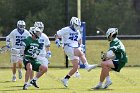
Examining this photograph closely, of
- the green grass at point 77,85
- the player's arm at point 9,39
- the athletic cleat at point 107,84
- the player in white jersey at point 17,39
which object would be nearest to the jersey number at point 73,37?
the green grass at point 77,85

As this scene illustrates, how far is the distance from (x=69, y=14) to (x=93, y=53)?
2.46m

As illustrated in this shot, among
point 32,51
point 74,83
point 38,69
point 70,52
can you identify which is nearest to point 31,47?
point 32,51

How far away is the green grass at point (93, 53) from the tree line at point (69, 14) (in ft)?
5.51

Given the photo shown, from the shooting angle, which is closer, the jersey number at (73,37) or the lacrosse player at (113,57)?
the lacrosse player at (113,57)

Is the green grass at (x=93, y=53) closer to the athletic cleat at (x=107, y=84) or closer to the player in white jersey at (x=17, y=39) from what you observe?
the player in white jersey at (x=17, y=39)

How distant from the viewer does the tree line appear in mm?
32969

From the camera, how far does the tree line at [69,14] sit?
33.0m

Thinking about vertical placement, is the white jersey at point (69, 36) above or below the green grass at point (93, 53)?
above

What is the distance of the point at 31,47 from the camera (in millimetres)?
15883

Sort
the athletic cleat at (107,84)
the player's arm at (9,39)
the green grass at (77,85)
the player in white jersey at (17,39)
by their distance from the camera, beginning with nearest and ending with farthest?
the green grass at (77,85), the athletic cleat at (107,84), the player in white jersey at (17,39), the player's arm at (9,39)

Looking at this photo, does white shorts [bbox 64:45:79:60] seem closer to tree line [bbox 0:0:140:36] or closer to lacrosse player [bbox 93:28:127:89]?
lacrosse player [bbox 93:28:127:89]

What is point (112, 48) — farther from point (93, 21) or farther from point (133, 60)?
point (93, 21)

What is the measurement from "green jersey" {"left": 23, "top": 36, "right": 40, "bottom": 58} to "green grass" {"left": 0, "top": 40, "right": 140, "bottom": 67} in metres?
12.5

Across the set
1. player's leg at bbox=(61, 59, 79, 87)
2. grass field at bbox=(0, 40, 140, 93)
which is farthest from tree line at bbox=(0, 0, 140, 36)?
player's leg at bbox=(61, 59, 79, 87)
